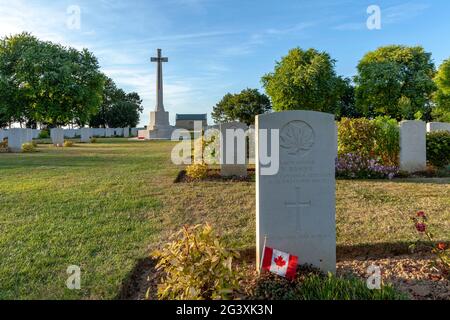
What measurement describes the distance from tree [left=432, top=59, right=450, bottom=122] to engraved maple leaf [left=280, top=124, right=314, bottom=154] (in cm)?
3751

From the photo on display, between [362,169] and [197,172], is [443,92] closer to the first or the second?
[362,169]

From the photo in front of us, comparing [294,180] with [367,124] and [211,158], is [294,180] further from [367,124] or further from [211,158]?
[367,124]

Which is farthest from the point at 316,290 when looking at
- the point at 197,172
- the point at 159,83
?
the point at 159,83

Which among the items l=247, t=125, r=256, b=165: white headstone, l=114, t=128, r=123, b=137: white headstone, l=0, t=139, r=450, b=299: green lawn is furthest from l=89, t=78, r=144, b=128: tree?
l=0, t=139, r=450, b=299: green lawn

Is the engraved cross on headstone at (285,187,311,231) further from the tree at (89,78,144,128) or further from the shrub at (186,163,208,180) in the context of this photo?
the tree at (89,78,144,128)

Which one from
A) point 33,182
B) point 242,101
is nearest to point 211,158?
point 33,182

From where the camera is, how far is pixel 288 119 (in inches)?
139

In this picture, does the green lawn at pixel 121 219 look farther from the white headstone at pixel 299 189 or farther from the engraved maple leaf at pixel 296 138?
the engraved maple leaf at pixel 296 138

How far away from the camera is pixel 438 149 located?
10414 mm

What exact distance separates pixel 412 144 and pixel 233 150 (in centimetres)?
489

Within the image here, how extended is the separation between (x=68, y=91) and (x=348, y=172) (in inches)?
961

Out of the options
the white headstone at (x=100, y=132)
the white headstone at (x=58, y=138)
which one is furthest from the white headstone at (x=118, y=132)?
the white headstone at (x=58, y=138)

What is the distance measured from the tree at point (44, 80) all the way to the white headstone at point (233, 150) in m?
21.8

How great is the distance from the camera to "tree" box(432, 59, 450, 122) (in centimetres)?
3475
